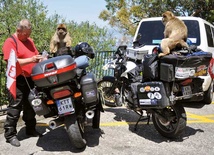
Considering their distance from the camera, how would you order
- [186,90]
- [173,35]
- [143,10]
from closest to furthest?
1. [186,90]
2. [173,35]
3. [143,10]

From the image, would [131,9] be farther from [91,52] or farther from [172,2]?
[91,52]

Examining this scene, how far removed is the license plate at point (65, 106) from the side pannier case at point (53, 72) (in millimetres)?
273

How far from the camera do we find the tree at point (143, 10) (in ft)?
74.3

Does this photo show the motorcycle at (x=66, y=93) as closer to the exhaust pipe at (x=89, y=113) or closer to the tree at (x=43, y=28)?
the exhaust pipe at (x=89, y=113)

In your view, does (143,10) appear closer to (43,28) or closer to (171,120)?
(43,28)

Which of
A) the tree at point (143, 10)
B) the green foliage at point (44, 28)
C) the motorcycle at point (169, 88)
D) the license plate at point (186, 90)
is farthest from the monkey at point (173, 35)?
the tree at point (143, 10)

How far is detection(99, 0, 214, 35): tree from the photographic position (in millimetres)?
22650

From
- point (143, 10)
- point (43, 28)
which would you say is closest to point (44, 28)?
point (43, 28)

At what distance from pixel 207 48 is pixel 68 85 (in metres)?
4.11

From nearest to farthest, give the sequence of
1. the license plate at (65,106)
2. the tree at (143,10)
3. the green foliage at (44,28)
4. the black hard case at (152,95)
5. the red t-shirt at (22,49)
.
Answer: the license plate at (65,106) < the red t-shirt at (22,49) < the black hard case at (152,95) < the green foliage at (44,28) < the tree at (143,10)

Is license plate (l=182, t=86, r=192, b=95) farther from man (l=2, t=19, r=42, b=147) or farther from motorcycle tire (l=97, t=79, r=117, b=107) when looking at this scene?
motorcycle tire (l=97, t=79, r=117, b=107)

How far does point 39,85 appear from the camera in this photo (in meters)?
3.72

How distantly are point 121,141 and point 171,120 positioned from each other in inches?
33.2

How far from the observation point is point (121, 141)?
4.48m
